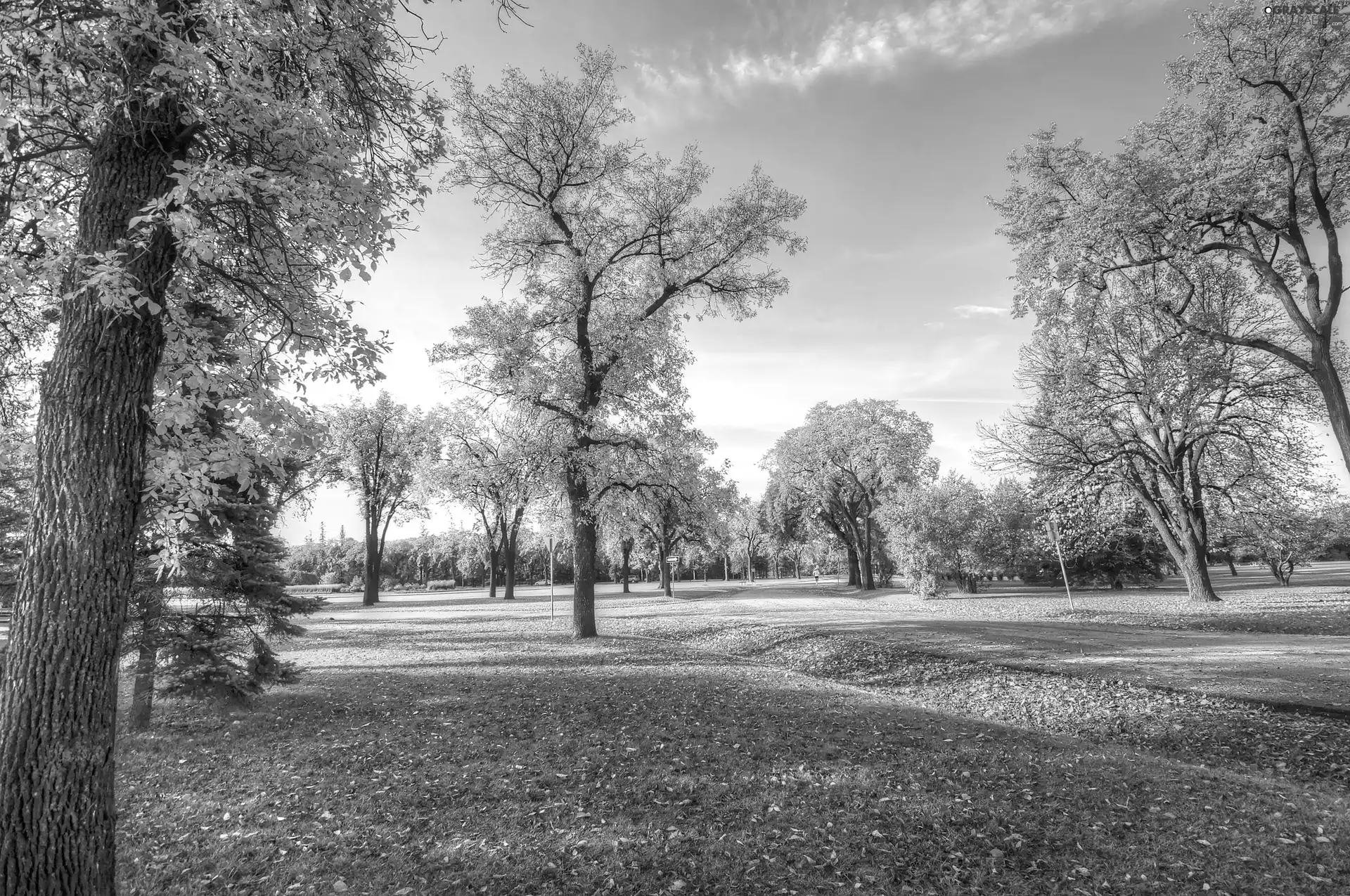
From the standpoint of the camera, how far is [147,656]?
7758 mm

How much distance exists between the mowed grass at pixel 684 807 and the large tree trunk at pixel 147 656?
431mm

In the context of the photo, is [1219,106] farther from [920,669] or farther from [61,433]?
[61,433]

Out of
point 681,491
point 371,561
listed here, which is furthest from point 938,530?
point 371,561

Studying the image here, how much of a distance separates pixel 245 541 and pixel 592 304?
11.4 m

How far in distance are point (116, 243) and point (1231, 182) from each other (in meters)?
18.4

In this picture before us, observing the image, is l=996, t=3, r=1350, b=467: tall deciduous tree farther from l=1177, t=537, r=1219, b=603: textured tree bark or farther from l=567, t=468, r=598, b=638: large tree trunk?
l=567, t=468, r=598, b=638: large tree trunk

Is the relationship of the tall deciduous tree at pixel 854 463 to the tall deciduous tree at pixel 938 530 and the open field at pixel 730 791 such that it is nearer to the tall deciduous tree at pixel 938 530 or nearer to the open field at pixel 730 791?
the tall deciduous tree at pixel 938 530

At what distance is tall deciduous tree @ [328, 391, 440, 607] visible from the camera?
36.8 m

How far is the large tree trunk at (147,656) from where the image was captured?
7.56 metres

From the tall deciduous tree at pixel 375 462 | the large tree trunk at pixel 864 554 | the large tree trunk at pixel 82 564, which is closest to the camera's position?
the large tree trunk at pixel 82 564

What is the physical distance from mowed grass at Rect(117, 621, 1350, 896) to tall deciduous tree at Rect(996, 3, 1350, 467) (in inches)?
489

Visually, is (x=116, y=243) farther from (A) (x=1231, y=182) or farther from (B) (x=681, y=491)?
(A) (x=1231, y=182)

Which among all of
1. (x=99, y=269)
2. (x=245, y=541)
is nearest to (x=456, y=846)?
(x=99, y=269)

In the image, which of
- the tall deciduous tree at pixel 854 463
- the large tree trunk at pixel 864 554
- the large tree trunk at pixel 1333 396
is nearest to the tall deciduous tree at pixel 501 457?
the large tree trunk at pixel 1333 396
